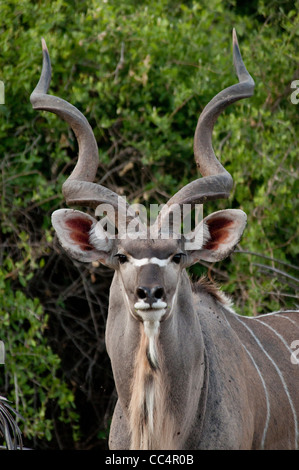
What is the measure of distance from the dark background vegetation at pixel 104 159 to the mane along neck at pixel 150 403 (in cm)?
172

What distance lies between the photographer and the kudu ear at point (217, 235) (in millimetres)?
2896

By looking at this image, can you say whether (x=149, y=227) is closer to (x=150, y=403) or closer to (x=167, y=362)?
(x=167, y=362)

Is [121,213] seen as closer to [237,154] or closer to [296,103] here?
[237,154]

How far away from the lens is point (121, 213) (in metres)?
2.84

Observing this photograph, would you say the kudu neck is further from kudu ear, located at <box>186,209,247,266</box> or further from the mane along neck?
kudu ear, located at <box>186,209,247,266</box>

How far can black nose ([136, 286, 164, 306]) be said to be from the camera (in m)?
2.47

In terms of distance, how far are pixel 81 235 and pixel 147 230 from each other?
291 millimetres

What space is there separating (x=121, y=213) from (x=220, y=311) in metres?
0.75
